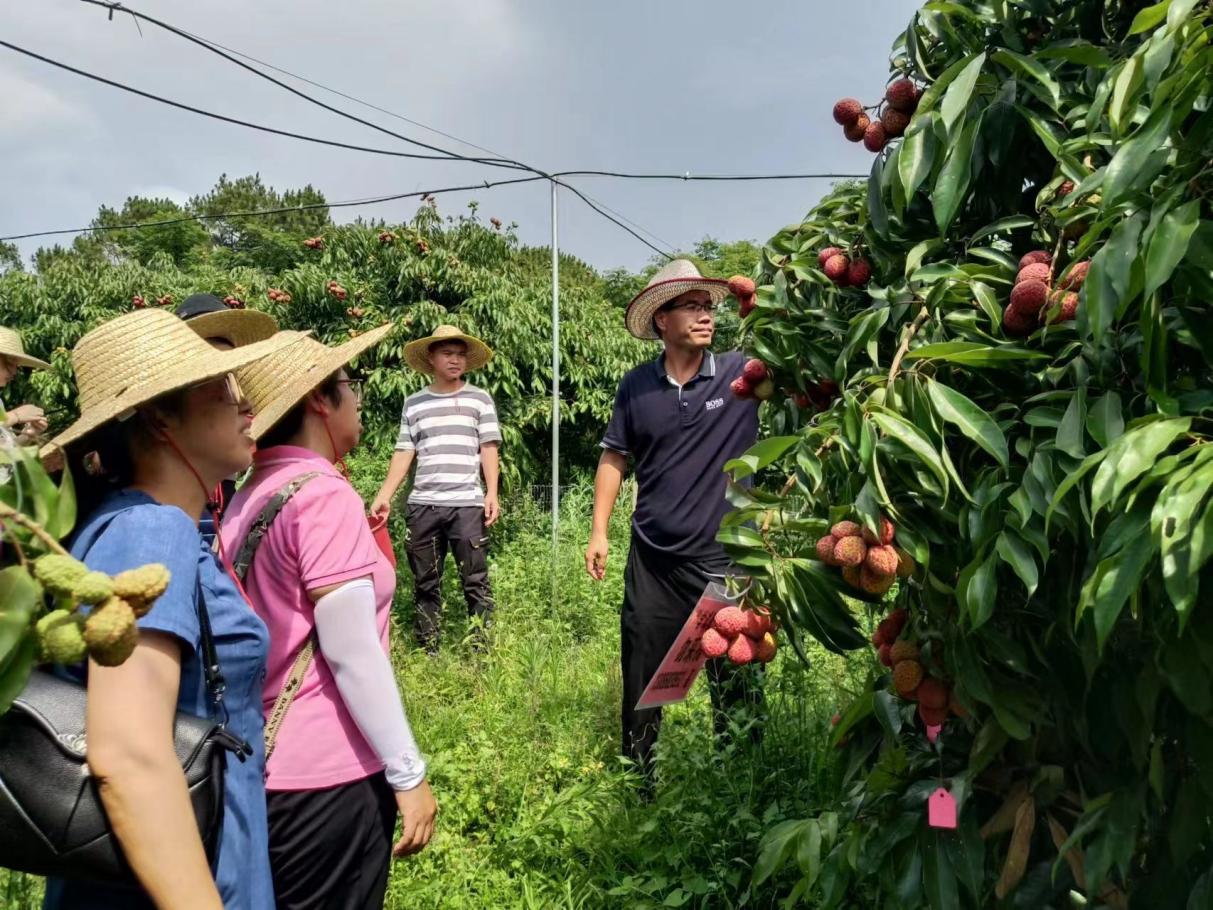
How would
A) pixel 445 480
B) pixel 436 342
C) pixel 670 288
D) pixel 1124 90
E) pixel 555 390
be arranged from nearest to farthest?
pixel 1124 90 < pixel 670 288 < pixel 445 480 < pixel 436 342 < pixel 555 390

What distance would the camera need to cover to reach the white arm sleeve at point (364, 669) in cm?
173

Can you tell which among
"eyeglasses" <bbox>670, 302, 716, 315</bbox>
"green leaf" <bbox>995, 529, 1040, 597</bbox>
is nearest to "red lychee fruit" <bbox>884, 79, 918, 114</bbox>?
"green leaf" <bbox>995, 529, 1040, 597</bbox>

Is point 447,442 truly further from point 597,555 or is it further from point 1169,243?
point 1169,243

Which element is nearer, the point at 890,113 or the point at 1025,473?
the point at 1025,473

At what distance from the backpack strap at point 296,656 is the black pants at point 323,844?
0.39 ft

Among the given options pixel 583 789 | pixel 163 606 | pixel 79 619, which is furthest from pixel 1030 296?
pixel 583 789

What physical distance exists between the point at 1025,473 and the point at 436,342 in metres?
4.62

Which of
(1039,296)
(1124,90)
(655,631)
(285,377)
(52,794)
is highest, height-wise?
(1124,90)

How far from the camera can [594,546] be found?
362 centimetres

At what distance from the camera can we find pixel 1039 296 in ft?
3.92

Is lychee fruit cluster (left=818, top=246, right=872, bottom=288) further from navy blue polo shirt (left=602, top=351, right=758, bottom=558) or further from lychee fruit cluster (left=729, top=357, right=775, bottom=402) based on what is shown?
navy blue polo shirt (left=602, top=351, right=758, bottom=558)

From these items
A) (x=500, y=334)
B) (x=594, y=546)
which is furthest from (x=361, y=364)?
(x=594, y=546)

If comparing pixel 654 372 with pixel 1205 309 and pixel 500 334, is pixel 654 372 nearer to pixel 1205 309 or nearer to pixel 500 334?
pixel 1205 309

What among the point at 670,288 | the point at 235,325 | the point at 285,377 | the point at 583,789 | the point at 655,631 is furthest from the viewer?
the point at 670,288
